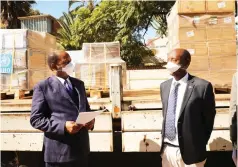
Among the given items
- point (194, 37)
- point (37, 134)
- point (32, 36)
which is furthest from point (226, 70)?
point (32, 36)

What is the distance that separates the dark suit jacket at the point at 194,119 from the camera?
8.21ft

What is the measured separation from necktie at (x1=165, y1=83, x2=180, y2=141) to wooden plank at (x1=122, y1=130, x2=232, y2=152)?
2.41ft

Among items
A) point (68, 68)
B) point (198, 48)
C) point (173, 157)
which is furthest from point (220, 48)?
point (68, 68)

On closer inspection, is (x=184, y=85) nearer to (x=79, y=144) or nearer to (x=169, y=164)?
(x=169, y=164)

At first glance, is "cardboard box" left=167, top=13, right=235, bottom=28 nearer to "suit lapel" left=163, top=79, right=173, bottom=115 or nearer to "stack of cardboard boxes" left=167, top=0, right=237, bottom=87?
"stack of cardboard boxes" left=167, top=0, right=237, bottom=87

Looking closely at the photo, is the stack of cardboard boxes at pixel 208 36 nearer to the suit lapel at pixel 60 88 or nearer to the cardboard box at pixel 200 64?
the cardboard box at pixel 200 64

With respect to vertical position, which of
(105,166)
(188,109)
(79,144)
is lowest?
(105,166)

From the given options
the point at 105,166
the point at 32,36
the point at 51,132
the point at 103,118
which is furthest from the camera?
the point at 32,36

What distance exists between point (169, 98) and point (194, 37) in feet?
6.90

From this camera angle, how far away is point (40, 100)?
2.44 m

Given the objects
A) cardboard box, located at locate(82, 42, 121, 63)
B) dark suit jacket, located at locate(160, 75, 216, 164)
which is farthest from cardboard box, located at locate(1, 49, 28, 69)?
dark suit jacket, located at locate(160, 75, 216, 164)

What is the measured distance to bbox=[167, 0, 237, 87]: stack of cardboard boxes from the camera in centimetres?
446

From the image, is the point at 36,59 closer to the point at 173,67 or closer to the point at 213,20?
the point at 213,20

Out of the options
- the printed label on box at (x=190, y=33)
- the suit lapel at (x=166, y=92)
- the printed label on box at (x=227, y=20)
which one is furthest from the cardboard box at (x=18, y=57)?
the printed label on box at (x=227, y=20)
